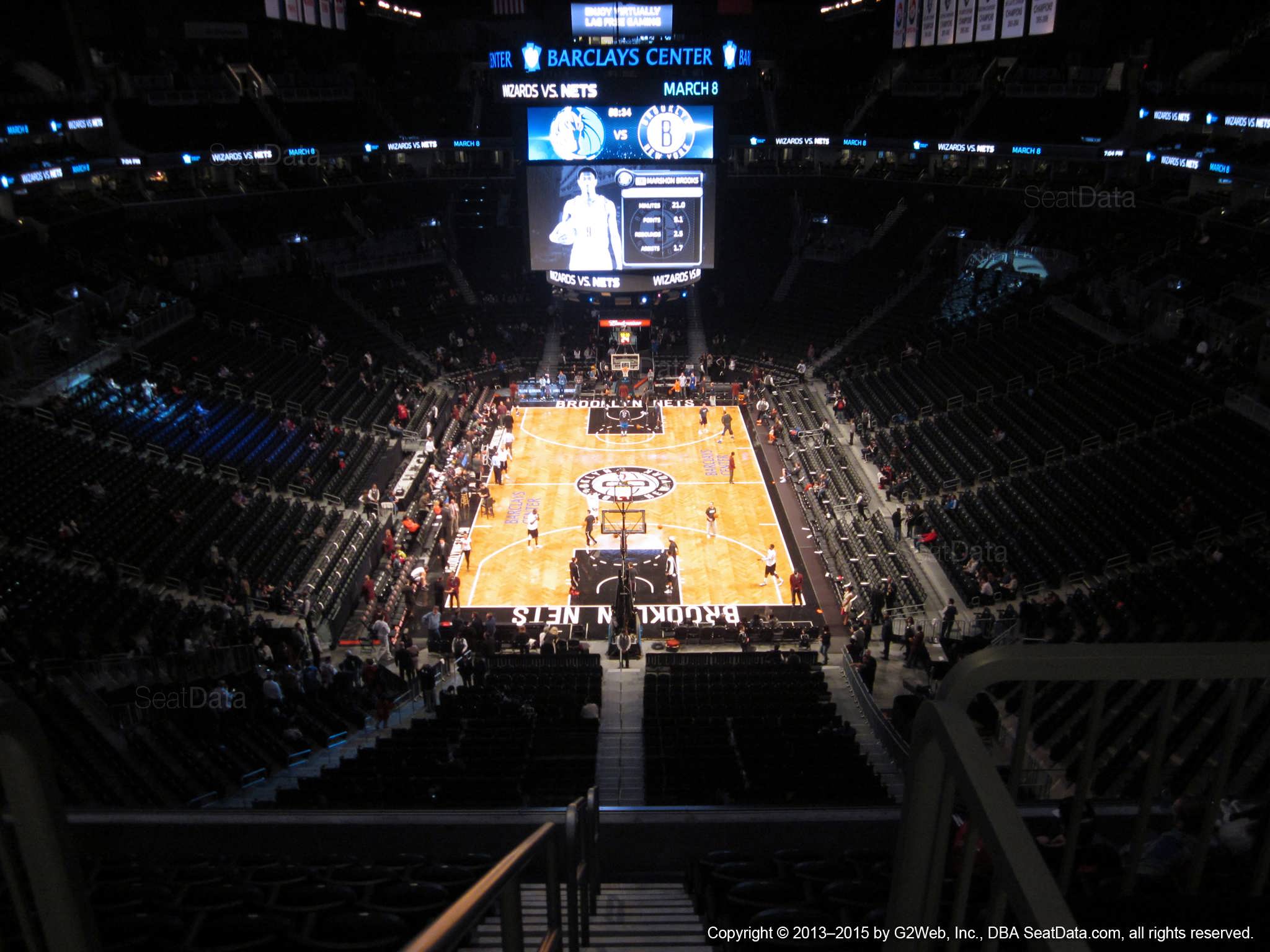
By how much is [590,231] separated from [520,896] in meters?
36.9

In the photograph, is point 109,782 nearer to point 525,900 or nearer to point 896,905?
point 525,900

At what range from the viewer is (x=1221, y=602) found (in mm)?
17953

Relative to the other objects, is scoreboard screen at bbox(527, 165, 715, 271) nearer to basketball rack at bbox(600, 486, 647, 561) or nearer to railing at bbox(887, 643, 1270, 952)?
basketball rack at bbox(600, 486, 647, 561)

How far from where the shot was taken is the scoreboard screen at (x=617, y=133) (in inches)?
1469

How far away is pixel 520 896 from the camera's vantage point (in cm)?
342

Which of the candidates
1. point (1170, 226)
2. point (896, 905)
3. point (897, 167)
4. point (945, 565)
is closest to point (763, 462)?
point (945, 565)

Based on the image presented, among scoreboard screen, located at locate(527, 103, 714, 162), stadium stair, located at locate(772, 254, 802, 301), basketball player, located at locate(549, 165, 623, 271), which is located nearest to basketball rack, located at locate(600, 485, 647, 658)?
basketball player, located at locate(549, 165, 623, 271)

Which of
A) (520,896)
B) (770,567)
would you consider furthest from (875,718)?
(520,896)

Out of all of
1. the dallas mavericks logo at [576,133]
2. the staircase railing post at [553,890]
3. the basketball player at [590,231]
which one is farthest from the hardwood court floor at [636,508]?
the staircase railing post at [553,890]

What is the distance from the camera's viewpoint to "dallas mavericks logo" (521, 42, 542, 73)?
1522 inches

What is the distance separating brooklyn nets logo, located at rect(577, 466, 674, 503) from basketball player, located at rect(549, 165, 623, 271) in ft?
32.5

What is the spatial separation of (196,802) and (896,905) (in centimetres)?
1259

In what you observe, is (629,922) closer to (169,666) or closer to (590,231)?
(169,666)

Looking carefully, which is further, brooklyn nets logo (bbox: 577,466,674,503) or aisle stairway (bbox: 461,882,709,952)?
brooklyn nets logo (bbox: 577,466,674,503)
